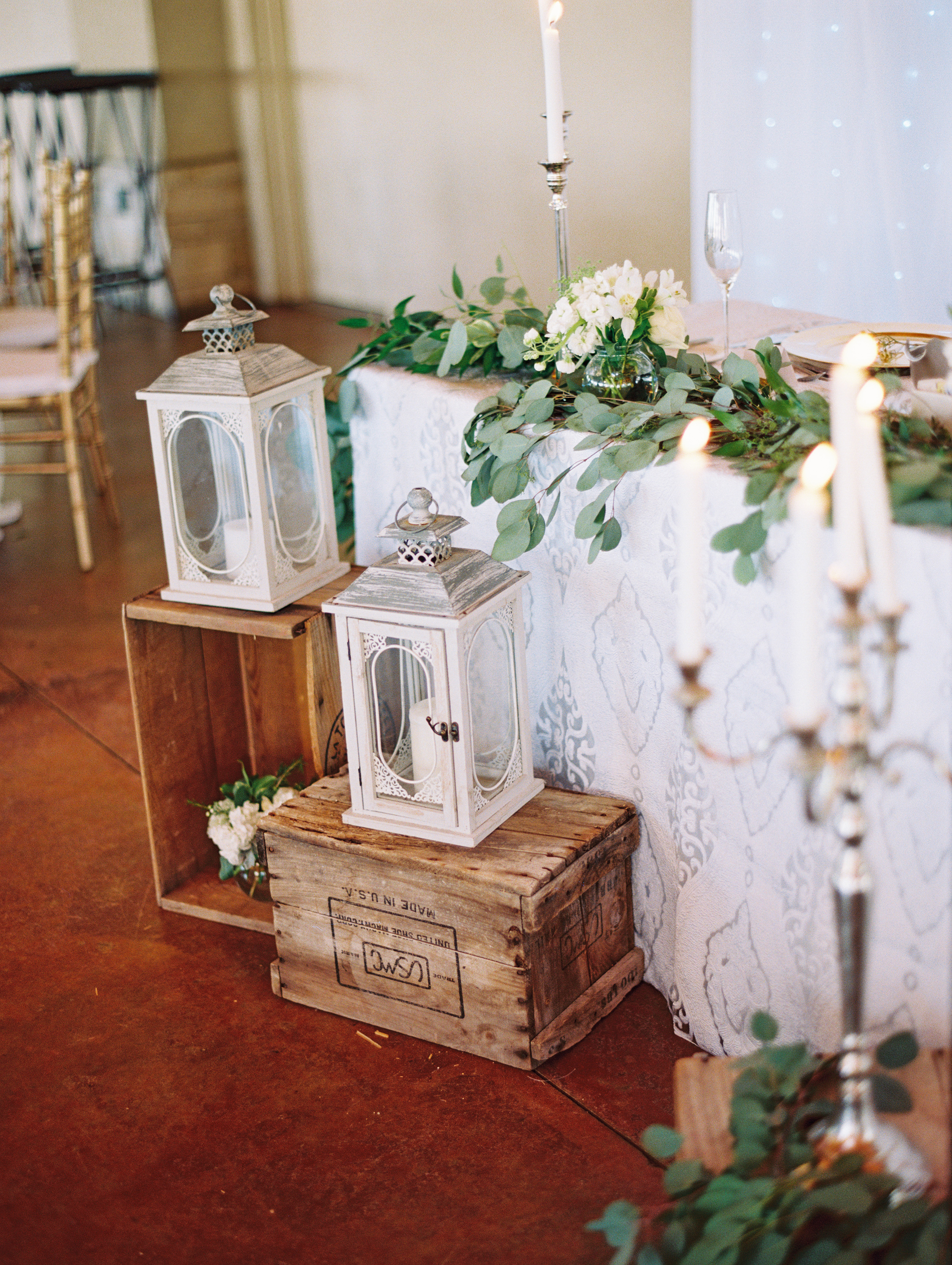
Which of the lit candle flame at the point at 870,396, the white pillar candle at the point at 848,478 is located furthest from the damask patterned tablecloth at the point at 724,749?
the white pillar candle at the point at 848,478

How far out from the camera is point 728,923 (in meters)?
1.60

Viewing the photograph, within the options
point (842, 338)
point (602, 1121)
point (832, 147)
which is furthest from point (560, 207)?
point (832, 147)

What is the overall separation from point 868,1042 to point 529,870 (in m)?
0.44

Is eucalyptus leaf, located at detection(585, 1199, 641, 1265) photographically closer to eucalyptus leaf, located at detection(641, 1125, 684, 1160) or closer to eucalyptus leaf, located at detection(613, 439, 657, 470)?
eucalyptus leaf, located at detection(641, 1125, 684, 1160)

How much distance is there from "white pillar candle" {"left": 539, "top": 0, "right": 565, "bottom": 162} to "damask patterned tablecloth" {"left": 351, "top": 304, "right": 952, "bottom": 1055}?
36cm

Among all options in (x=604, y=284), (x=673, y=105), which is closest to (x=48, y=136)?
(x=673, y=105)

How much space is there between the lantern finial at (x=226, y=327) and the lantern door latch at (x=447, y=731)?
2.13ft

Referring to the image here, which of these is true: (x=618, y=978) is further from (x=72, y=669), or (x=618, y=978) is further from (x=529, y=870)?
(x=72, y=669)

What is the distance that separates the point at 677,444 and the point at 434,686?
0.43 metres

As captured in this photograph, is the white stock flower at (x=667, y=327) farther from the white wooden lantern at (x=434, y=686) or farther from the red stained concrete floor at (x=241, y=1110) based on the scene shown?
the red stained concrete floor at (x=241, y=1110)

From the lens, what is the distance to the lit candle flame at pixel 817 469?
921mm

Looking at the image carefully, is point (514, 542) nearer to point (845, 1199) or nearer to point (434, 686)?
point (434, 686)

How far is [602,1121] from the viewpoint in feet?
5.15

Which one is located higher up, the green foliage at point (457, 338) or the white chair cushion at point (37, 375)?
the green foliage at point (457, 338)
